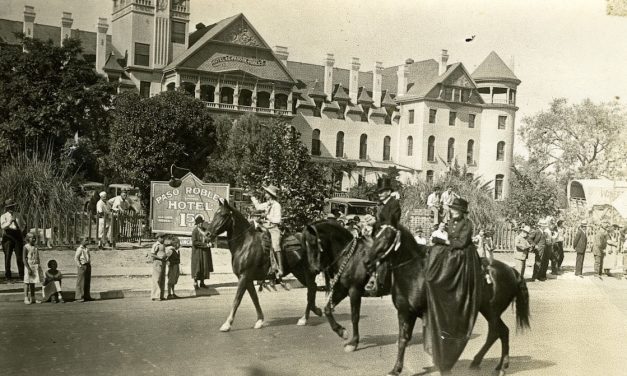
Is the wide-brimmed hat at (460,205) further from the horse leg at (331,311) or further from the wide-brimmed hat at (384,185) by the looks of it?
the horse leg at (331,311)

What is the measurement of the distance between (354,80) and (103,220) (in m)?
44.7

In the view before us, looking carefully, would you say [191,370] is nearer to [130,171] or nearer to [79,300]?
[79,300]

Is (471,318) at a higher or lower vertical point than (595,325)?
higher

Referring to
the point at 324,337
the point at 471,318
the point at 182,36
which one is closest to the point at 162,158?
the point at 182,36

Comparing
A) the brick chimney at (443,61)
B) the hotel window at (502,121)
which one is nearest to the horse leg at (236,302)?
the brick chimney at (443,61)

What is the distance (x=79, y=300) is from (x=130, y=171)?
761 inches

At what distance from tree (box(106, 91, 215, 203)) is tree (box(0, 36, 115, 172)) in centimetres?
459

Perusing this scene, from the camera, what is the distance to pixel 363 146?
62.3m

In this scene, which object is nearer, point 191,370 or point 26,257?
point 191,370

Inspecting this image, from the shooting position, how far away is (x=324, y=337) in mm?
10141

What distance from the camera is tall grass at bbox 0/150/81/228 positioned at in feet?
61.3

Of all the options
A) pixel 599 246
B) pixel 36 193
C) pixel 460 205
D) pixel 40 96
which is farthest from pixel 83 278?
pixel 599 246

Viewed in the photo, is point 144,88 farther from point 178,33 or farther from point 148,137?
point 148,137

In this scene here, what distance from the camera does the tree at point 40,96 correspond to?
914 inches
